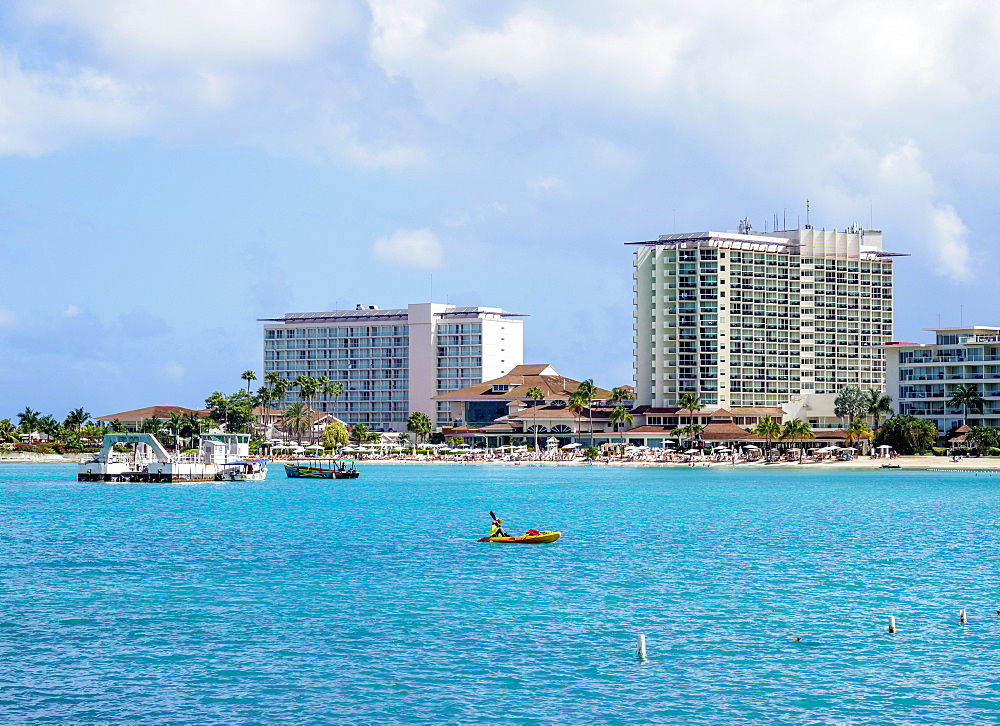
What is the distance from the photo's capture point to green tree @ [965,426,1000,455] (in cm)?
17188

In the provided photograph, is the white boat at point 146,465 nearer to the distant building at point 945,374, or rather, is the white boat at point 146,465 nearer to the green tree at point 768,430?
the green tree at point 768,430

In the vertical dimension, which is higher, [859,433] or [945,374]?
[945,374]

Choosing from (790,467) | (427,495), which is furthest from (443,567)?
(790,467)

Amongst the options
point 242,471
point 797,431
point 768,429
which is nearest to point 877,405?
point 797,431

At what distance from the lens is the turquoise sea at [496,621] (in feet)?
101

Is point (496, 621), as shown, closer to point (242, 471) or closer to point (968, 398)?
point (242, 471)

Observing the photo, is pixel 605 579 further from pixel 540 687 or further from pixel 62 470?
pixel 62 470

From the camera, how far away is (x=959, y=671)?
34.0 m

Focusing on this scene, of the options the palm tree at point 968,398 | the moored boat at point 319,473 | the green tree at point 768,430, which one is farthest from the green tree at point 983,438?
the moored boat at point 319,473

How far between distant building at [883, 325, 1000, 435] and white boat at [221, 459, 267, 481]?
95.5 meters

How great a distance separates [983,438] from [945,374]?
47.9 feet

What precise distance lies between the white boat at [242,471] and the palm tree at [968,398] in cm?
9720

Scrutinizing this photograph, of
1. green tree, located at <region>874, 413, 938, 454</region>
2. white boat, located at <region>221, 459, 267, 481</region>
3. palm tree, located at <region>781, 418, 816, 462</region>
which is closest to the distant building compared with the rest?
green tree, located at <region>874, 413, 938, 454</region>

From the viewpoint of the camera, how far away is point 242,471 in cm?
15075
